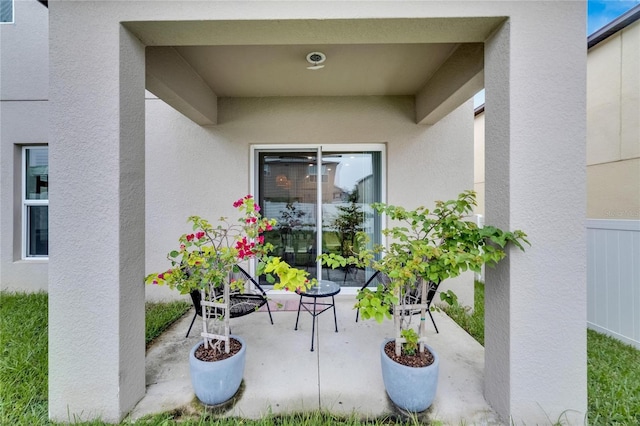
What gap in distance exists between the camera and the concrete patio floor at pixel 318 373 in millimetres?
1893

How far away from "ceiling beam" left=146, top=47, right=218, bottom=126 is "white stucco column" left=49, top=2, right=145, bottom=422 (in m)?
0.62

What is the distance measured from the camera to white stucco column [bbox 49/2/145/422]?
5.99 ft

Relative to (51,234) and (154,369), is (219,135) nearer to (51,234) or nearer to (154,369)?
(51,234)

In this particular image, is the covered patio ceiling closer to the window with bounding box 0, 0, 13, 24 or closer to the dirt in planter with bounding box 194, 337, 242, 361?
the dirt in planter with bounding box 194, 337, 242, 361

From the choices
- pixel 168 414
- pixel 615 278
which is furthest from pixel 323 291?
pixel 615 278

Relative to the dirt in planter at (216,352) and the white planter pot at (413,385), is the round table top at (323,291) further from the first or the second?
Answer: the white planter pot at (413,385)

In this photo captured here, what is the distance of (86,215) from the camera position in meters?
1.84

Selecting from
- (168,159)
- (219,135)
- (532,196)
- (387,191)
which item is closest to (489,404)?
(532,196)

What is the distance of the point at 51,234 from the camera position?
1.81 metres

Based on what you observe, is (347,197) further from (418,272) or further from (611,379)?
(611,379)

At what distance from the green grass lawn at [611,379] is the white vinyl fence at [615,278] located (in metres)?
0.16

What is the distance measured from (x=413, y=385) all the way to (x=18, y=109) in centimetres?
645

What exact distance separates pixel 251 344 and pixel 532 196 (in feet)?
9.36

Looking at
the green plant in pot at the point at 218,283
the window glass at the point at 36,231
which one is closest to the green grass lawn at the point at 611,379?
the green plant in pot at the point at 218,283
